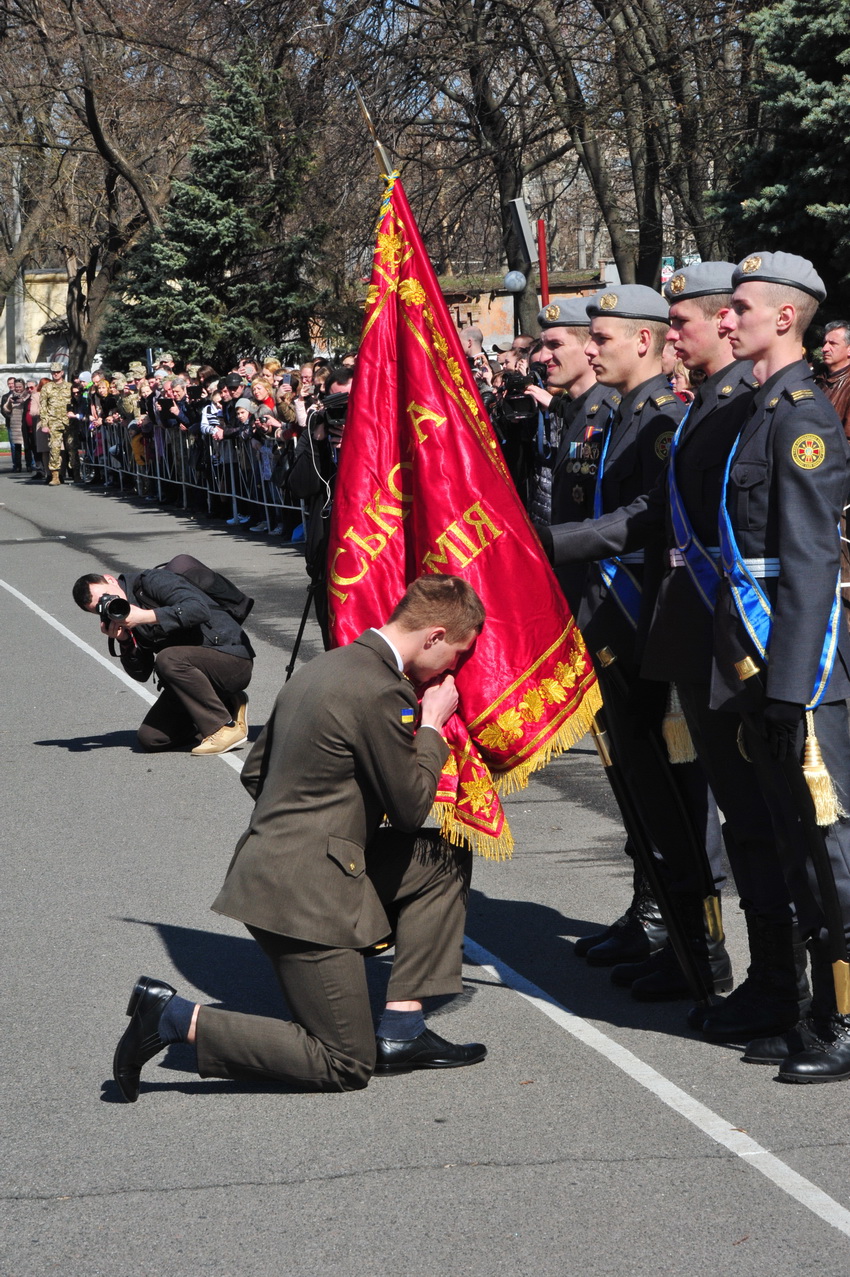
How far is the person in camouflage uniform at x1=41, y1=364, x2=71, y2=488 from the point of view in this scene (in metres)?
28.9

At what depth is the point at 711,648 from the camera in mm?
4285

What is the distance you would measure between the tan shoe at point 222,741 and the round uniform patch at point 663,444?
13.6 feet

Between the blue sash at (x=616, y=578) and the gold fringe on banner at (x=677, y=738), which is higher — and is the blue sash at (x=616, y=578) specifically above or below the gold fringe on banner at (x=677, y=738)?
A: above

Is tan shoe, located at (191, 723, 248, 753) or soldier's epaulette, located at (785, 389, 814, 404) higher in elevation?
soldier's epaulette, located at (785, 389, 814, 404)

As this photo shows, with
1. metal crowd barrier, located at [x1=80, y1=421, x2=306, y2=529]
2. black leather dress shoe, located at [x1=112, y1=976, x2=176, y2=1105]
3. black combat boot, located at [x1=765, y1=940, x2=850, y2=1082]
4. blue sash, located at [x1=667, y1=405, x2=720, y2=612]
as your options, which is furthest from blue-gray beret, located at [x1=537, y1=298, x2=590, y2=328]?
metal crowd barrier, located at [x1=80, y1=421, x2=306, y2=529]

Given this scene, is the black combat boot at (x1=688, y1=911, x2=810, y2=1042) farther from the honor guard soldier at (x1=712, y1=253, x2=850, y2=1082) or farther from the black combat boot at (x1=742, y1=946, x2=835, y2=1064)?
the honor guard soldier at (x1=712, y1=253, x2=850, y2=1082)

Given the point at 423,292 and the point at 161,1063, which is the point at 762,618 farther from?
the point at 161,1063

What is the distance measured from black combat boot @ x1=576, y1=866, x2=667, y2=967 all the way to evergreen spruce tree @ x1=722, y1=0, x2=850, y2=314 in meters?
9.11

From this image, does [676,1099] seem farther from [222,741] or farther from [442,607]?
[222,741]

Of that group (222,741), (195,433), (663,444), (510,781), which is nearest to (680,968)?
(510,781)

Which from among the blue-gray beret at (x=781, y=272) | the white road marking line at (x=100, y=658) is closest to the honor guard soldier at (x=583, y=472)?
the blue-gray beret at (x=781, y=272)

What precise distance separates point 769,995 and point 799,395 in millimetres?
1681

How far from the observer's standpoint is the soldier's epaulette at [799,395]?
3963 millimetres

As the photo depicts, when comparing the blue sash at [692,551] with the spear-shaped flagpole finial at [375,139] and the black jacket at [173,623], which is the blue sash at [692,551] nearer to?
the spear-shaped flagpole finial at [375,139]
